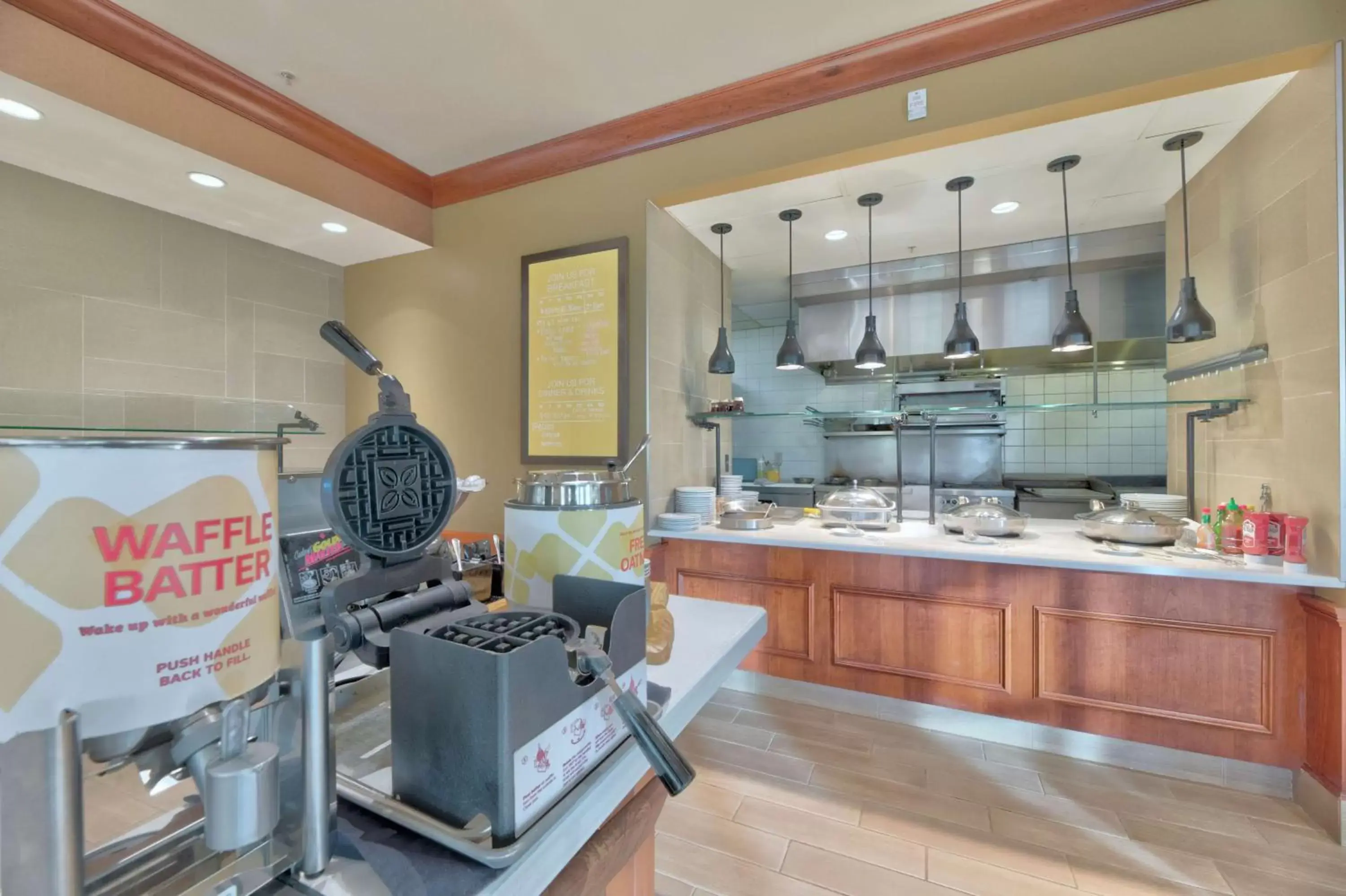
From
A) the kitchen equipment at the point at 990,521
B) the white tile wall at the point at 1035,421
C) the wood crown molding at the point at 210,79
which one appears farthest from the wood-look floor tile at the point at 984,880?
the wood crown molding at the point at 210,79

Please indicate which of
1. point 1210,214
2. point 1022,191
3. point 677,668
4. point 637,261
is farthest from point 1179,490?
point 677,668

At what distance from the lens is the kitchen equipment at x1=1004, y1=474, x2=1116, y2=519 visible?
389cm

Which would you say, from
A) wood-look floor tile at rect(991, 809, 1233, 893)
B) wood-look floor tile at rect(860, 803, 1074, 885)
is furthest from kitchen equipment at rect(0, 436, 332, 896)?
wood-look floor tile at rect(991, 809, 1233, 893)

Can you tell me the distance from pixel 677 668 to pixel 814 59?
7.51 feet

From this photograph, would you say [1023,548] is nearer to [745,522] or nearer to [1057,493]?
[745,522]

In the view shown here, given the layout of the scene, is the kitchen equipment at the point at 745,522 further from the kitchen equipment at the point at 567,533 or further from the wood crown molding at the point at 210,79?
the wood crown molding at the point at 210,79

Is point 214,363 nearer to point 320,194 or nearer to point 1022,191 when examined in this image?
point 320,194

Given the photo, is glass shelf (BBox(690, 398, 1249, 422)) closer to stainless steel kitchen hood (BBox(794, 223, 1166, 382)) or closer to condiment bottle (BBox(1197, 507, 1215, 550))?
condiment bottle (BBox(1197, 507, 1215, 550))

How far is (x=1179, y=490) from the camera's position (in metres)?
2.73

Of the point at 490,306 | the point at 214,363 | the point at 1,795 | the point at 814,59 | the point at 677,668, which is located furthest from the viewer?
the point at 490,306

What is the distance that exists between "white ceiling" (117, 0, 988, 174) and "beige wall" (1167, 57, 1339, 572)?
1.16 metres

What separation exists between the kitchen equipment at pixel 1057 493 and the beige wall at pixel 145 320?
450cm

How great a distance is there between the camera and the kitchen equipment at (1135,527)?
2193mm

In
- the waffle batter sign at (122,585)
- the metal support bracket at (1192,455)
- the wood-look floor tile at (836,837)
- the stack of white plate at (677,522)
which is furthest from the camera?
the stack of white plate at (677,522)
